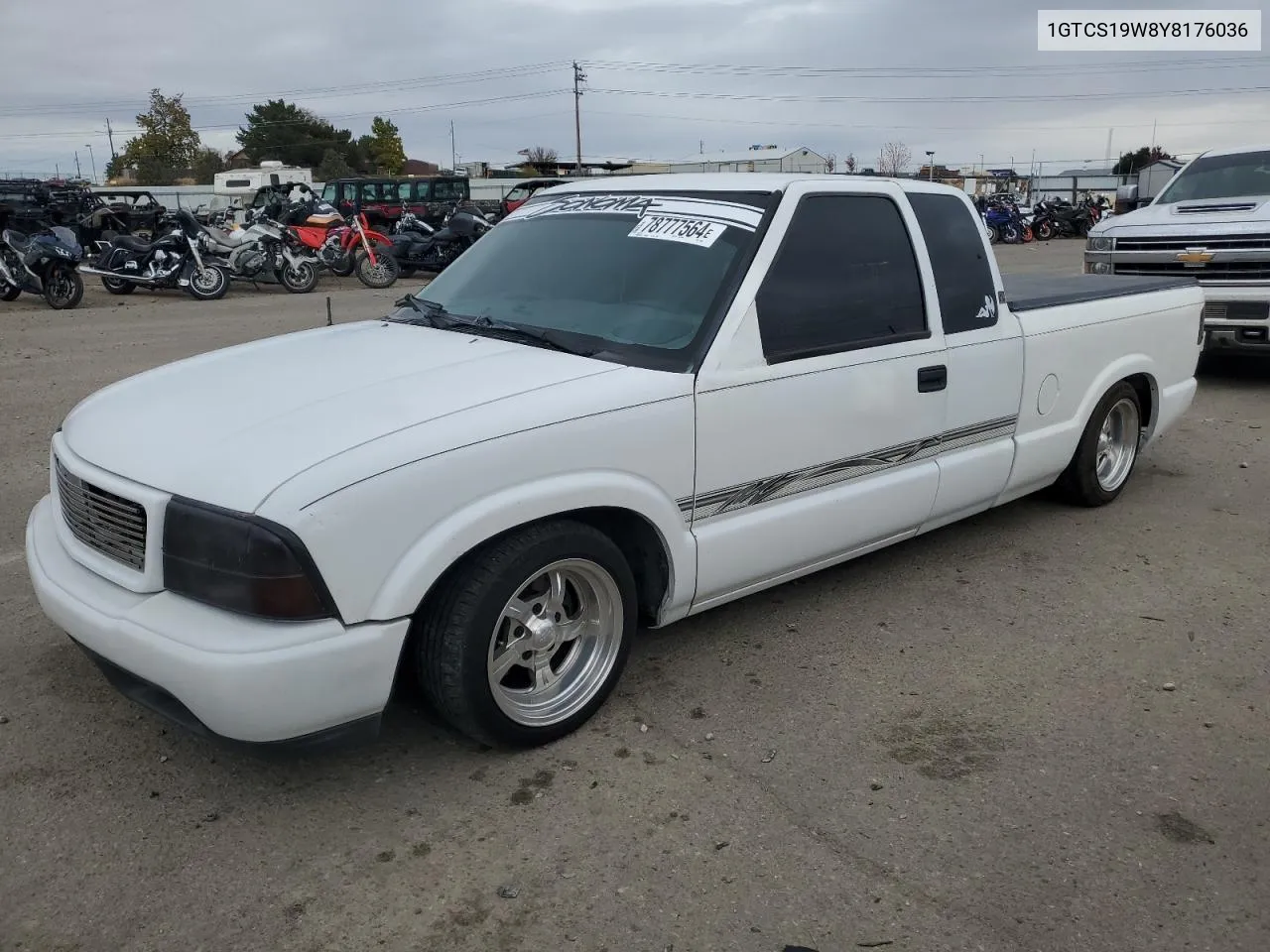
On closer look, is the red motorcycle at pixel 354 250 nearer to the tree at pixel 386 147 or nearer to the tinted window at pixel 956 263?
the tinted window at pixel 956 263

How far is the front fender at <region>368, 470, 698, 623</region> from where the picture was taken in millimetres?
2791

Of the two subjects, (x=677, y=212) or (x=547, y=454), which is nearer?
(x=547, y=454)

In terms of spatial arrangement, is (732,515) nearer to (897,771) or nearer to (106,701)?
(897,771)

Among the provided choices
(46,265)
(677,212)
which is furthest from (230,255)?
(677,212)

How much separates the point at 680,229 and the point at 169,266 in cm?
1497

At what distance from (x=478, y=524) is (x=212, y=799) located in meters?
1.12

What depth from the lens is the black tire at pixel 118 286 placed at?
1695cm

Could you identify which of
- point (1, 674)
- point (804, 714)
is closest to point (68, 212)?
point (1, 674)

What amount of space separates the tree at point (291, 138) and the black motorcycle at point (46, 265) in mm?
Result: 72758

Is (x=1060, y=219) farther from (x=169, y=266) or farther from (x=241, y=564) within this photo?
(x=241, y=564)

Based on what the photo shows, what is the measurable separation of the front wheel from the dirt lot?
589 inches

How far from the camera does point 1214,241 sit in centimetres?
893

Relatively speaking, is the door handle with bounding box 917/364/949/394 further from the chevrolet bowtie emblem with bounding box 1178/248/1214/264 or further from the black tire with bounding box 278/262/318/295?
the black tire with bounding box 278/262/318/295

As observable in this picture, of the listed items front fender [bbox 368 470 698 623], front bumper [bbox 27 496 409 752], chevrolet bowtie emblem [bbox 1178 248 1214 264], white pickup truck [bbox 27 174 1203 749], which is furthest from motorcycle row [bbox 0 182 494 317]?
front bumper [bbox 27 496 409 752]
